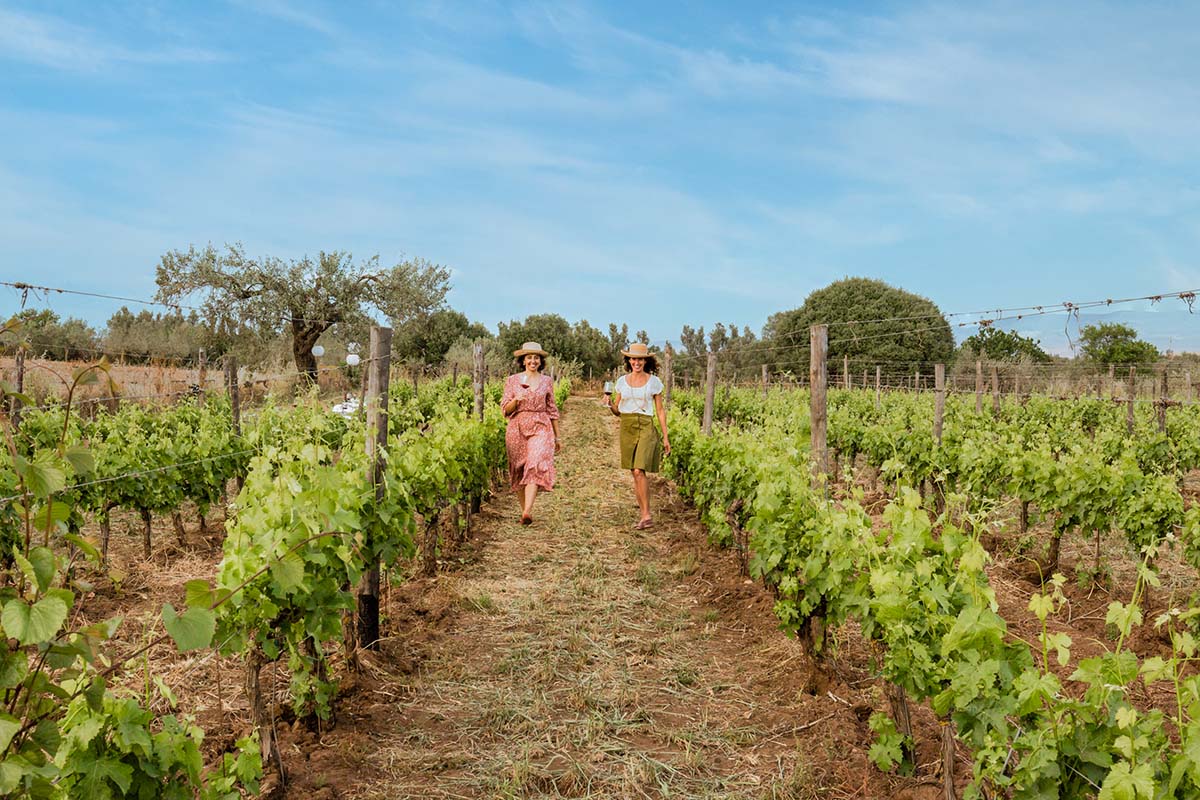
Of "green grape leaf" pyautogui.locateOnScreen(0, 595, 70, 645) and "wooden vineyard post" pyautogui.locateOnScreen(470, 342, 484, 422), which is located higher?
"wooden vineyard post" pyautogui.locateOnScreen(470, 342, 484, 422)

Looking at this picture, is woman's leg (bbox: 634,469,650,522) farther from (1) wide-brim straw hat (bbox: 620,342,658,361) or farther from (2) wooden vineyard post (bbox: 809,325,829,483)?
(2) wooden vineyard post (bbox: 809,325,829,483)

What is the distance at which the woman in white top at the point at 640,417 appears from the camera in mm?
7895

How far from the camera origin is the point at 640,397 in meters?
7.89

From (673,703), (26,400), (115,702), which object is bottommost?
(673,703)

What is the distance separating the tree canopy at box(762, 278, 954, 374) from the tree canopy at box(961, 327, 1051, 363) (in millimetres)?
4053

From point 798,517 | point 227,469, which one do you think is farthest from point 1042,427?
point 227,469

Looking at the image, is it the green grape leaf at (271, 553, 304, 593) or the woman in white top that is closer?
the green grape leaf at (271, 553, 304, 593)

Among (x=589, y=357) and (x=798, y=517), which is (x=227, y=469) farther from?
(x=589, y=357)

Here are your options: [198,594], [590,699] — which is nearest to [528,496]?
[590,699]

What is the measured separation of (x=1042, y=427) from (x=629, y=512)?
6889mm

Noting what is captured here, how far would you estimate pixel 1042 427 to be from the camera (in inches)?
477

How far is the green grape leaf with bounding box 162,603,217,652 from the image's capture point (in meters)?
1.68

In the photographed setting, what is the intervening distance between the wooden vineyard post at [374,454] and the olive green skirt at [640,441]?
3410mm

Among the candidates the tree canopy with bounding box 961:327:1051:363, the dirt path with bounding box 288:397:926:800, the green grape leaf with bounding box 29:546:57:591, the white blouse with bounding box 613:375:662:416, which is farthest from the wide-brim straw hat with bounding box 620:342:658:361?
the tree canopy with bounding box 961:327:1051:363
